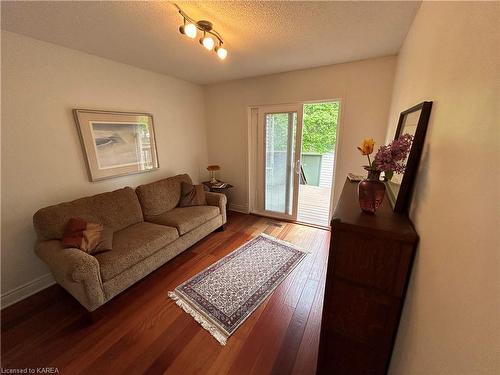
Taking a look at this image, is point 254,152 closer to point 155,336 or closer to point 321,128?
point 155,336

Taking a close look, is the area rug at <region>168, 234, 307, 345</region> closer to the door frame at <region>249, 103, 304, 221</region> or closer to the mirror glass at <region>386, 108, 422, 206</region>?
the door frame at <region>249, 103, 304, 221</region>

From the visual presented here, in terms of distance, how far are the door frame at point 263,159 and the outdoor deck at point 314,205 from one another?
35 centimetres

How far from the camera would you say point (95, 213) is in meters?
2.14

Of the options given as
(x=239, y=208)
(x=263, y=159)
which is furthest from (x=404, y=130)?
(x=239, y=208)

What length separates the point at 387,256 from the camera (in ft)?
3.01

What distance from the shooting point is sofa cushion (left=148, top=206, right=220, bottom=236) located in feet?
7.98

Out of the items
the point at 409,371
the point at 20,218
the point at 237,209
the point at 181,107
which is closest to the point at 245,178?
the point at 237,209

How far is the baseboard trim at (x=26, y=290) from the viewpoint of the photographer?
1816 millimetres

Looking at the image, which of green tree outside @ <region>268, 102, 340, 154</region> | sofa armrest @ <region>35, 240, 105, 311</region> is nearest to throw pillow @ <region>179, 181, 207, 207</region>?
sofa armrest @ <region>35, 240, 105, 311</region>

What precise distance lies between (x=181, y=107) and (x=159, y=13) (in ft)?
6.36

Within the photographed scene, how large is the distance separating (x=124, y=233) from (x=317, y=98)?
3.01 meters

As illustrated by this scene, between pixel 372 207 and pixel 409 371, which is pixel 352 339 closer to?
pixel 409 371

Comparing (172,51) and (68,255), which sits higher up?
(172,51)

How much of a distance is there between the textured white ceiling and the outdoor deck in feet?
7.85
